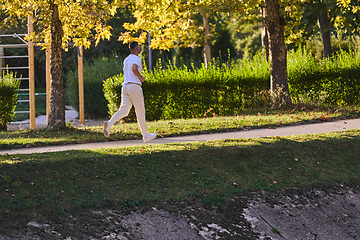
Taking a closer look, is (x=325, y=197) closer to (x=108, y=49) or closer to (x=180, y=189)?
(x=180, y=189)

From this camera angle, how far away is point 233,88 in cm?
1490

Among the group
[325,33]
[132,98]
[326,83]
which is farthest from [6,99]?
[325,33]

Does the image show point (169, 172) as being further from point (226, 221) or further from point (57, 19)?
point (57, 19)

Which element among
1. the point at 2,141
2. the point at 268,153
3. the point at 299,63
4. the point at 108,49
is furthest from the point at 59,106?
the point at 108,49

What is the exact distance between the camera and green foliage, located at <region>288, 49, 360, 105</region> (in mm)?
15508

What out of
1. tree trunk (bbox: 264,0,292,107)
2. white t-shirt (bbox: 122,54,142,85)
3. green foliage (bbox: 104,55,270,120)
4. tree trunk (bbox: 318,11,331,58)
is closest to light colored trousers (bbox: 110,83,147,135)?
white t-shirt (bbox: 122,54,142,85)

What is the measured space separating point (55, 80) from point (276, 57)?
744 centimetres

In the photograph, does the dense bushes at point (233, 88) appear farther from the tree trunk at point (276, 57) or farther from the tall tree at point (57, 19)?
the tall tree at point (57, 19)

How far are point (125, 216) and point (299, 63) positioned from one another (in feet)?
41.1

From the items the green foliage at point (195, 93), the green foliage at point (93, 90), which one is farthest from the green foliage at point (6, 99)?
the green foliage at point (93, 90)

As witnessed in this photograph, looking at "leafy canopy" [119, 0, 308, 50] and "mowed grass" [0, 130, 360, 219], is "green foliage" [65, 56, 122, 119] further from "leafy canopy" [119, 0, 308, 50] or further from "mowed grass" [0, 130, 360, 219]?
"mowed grass" [0, 130, 360, 219]

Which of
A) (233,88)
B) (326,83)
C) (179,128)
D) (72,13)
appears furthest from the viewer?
(326,83)

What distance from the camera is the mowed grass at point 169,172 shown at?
5.68 metres

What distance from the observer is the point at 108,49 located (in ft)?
122
